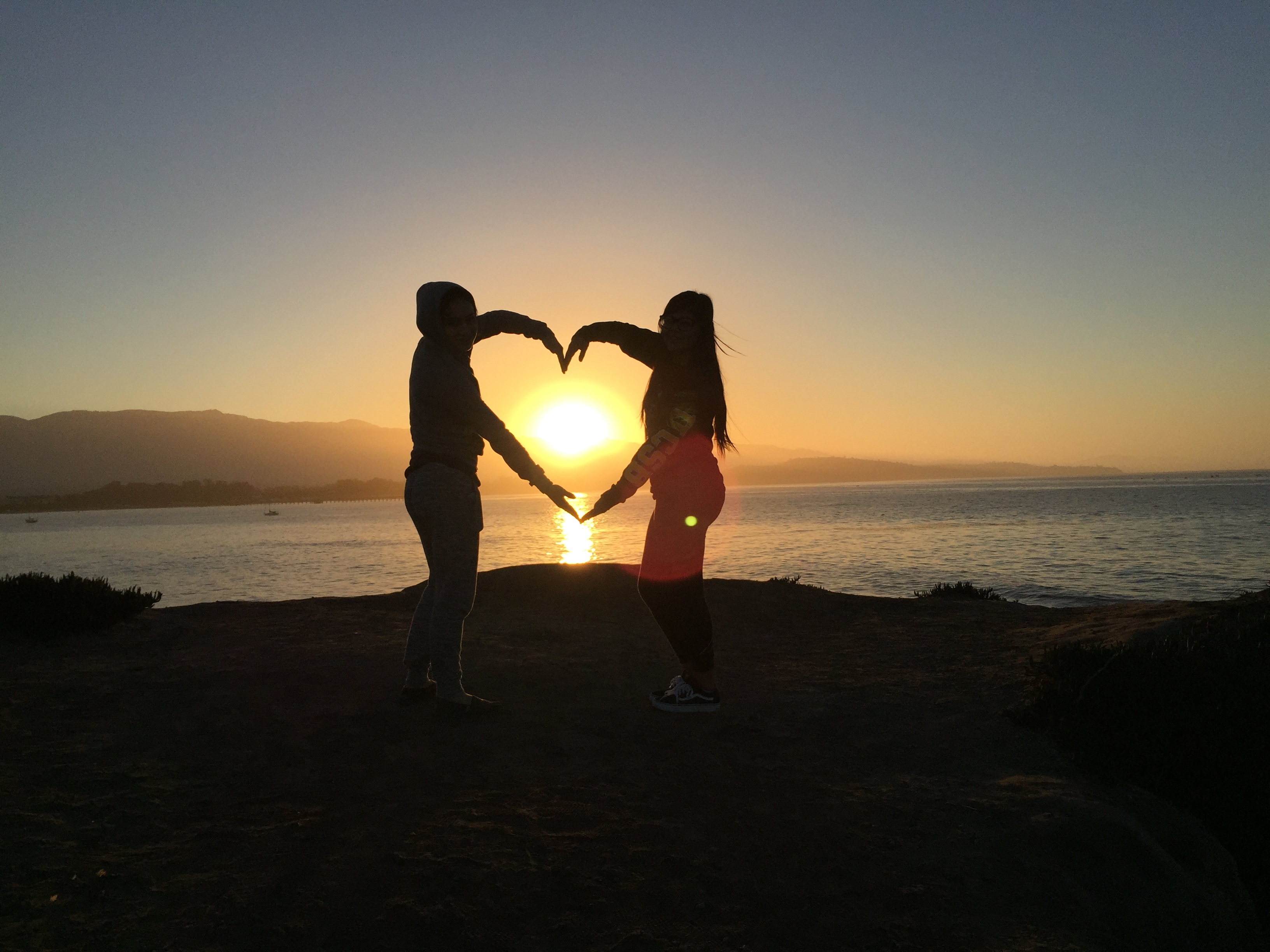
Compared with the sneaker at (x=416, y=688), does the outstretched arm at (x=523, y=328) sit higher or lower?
higher

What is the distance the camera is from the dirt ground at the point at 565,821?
8.30 feet

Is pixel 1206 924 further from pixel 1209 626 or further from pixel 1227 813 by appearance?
pixel 1209 626

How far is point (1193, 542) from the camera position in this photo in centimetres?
3434

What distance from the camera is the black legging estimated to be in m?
4.65

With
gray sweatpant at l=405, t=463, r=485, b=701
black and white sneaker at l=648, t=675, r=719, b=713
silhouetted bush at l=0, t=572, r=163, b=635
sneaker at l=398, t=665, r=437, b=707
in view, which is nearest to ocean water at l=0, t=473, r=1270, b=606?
silhouetted bush at l=0, t=572, r=163, b=635

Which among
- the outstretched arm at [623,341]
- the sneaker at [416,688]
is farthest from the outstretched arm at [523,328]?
the sneaker at [416,688]

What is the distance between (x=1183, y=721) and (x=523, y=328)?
4812 mm

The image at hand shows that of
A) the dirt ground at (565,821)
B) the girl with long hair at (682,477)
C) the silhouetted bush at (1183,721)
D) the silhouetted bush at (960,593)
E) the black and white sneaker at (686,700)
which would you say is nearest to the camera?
the dirt ground at (565,821)

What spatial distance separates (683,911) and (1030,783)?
2194 millimetres

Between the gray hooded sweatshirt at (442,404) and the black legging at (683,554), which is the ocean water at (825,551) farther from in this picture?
the gray hooded sweatshirt at (442,404)

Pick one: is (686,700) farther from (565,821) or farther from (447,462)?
(447,462)

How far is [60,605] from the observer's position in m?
6.78

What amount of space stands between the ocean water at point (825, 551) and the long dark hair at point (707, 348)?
51.1ft

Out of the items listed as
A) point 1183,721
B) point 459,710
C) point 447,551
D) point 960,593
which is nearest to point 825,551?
point 960,593
